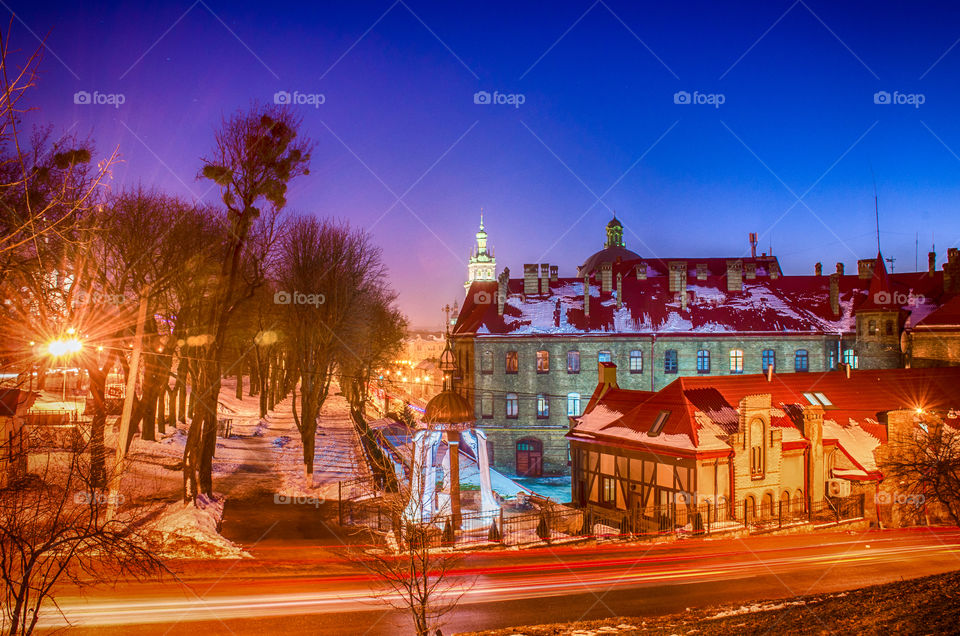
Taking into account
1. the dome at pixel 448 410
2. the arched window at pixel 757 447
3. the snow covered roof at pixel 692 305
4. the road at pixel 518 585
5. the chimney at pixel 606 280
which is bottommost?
the road at pixel 518 585

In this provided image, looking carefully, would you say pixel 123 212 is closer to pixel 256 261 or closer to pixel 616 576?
pixel 256 261

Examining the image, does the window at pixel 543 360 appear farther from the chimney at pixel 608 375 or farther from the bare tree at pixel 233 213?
the bare tree at pixel 233 213

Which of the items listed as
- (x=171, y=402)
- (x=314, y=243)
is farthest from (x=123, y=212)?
(x=171, y=402)

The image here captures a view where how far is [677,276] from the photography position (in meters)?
49.7

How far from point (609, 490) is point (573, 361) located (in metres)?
16.2

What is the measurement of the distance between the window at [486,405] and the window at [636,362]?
10.2 metres

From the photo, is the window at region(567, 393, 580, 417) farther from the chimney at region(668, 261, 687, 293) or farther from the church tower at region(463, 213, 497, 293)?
the church tower at region(463, 213, 497, 293)

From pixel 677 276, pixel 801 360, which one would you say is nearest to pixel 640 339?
pixel 677 276

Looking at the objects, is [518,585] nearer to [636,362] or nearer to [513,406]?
[513,406]

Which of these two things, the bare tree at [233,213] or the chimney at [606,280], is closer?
the bare tree at [233,213]

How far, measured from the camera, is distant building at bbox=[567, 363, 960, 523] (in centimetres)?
2791

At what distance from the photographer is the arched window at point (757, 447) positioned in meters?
28.7

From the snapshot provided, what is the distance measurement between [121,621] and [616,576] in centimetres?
1312

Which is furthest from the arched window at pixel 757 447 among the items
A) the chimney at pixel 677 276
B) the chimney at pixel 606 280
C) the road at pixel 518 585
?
the chimney at pixel 606 280
